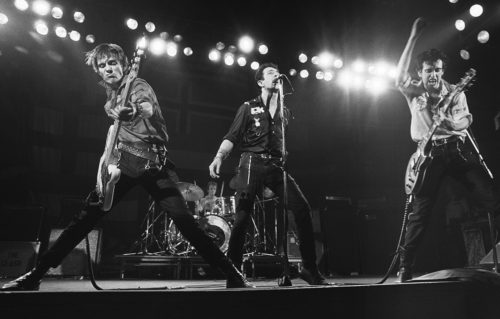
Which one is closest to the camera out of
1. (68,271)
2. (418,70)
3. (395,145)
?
A: (418,70)

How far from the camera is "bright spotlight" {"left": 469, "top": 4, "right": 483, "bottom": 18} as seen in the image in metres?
7.40

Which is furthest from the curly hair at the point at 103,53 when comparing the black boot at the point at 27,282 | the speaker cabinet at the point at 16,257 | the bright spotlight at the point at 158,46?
the bright spotlight at the point at 158,46

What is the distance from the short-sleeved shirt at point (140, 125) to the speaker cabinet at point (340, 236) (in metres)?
5.29

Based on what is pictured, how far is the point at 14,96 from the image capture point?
9.51 m

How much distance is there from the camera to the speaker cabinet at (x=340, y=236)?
791cm

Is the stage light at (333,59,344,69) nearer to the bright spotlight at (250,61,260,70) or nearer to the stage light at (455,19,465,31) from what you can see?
the bright spotlight at (250,61,260,70)

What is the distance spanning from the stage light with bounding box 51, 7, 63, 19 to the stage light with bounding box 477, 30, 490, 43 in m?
7.23

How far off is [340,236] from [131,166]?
5.76 m

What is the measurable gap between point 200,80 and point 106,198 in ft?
30.5

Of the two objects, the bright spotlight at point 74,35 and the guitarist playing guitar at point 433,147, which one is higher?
the bright spotlight at point 74,35

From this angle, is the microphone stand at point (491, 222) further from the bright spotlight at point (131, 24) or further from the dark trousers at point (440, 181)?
the bright spotlight at point (131, 24)

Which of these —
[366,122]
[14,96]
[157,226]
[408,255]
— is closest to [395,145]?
[366,122]

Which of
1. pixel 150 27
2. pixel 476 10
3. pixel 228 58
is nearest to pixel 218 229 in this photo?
A: pixel 228 58

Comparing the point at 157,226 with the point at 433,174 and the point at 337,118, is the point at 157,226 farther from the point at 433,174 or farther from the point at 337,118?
the point at 433,174
